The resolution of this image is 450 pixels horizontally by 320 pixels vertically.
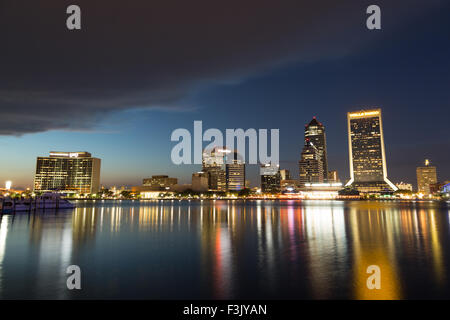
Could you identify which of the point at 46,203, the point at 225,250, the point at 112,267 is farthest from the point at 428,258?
the point at 46,203

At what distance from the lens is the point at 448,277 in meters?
15.1

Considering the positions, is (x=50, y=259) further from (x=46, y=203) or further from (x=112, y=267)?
(x=46, y=203)

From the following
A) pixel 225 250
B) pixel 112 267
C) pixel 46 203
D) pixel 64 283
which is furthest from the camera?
pixel 46 203

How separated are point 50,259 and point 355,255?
22044mm

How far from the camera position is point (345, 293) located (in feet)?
41.2

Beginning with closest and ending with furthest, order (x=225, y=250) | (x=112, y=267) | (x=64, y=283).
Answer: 1. (x=64, y=283)
2. (x=112, y=267)
3. (x=225, y=250)

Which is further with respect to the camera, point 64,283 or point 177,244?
point 177,244

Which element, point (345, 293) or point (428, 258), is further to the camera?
point (428, 258)

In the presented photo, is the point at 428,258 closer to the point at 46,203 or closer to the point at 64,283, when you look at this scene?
the point at 64,283

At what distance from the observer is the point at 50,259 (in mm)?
19281
